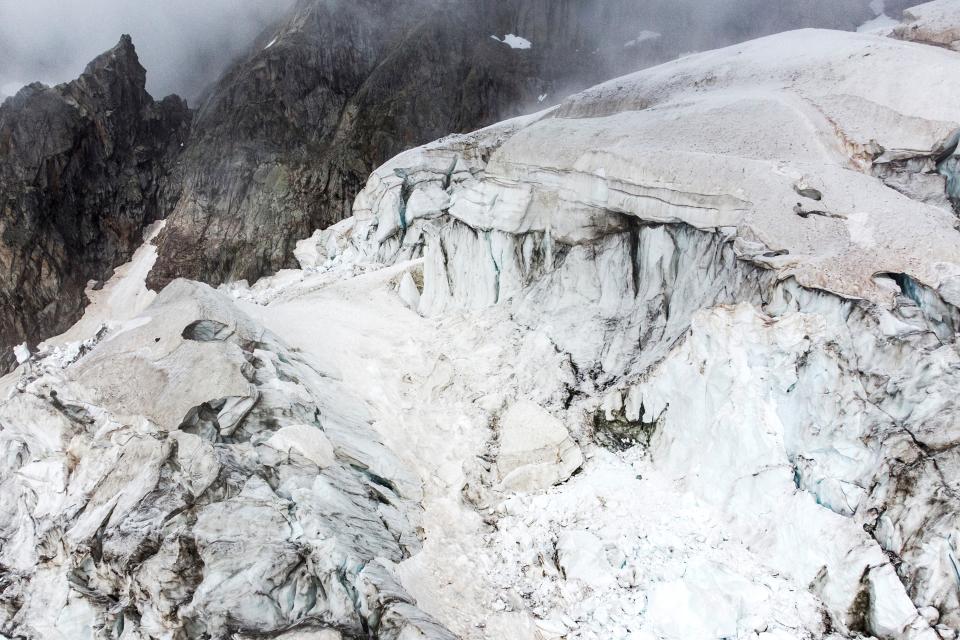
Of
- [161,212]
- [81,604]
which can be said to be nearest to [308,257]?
[161,212]

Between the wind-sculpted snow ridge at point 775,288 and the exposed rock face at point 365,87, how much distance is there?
2989 cm

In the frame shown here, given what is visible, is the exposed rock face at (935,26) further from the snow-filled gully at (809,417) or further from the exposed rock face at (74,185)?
the exposed rock face at (74,185)

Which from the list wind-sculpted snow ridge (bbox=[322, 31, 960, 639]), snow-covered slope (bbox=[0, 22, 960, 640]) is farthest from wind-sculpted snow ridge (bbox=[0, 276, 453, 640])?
wind-sculpted snow ridge (bbox=[322, 31, 960, 639])

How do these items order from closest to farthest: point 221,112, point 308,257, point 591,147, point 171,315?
1. point 171,315
2. point 591,147
3. point 308,257
4. point 221,112

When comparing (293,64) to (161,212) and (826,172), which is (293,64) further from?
(826,172)

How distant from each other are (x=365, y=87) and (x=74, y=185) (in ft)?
86.1

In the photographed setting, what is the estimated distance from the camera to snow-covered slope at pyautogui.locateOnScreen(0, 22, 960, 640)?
9.02 meters

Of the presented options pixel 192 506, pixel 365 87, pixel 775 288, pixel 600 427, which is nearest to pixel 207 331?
pixel 192 506

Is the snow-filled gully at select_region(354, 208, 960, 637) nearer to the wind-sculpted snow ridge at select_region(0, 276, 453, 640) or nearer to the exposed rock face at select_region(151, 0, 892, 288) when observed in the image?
the wind-sculpted snow ridge at select_region(0, 276, 453, 640)

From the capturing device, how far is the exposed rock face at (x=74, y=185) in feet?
150

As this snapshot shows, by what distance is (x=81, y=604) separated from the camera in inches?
355

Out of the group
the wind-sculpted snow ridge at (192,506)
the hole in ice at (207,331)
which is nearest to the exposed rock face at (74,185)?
the hole in ice at (207,331)

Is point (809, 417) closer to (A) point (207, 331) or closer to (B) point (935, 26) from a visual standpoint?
(A) point (207, 331)

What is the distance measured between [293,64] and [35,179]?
75.0 ft
